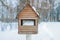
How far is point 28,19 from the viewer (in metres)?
1.30

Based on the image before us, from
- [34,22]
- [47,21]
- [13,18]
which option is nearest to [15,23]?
[13,18]

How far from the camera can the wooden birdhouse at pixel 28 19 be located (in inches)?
49.6

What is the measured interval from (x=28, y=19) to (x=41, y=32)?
0.60 ft

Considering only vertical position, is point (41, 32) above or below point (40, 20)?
below

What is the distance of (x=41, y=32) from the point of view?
136 cm

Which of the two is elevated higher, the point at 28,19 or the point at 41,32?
the point at 28,19

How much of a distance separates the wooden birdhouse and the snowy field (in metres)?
0.07

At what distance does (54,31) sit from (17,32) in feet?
1.15

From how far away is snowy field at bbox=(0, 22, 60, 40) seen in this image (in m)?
1.36

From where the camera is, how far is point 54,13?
1388 mm

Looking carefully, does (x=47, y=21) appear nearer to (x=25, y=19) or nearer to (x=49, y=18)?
(x=49, y=18)

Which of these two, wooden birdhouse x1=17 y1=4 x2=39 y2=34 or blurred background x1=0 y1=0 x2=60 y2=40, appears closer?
wooden birdhouse x1=17 y1=4 x2=39 y2=34

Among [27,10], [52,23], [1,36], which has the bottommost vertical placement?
[1,36]

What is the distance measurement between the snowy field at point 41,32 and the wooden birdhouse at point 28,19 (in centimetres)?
7
